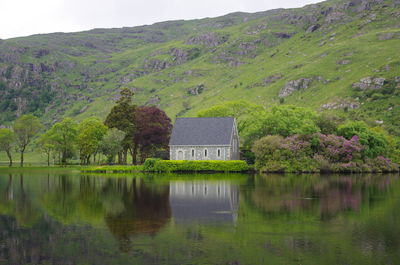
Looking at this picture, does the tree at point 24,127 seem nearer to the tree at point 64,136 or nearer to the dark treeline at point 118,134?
the dark treeline at point 118,134

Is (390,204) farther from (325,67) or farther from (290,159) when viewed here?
(325,67)

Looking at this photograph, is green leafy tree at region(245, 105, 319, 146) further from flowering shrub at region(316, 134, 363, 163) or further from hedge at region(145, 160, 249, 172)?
hedge at region(145, 160, 249, 172)

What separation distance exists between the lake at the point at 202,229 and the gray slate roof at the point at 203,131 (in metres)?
47.9

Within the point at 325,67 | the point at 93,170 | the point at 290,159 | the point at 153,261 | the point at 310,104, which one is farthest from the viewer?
the point at 325,67

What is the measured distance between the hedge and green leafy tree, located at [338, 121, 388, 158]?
20001 mm

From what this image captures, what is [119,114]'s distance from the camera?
9331 cm

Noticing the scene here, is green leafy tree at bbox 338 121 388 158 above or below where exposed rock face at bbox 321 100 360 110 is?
below

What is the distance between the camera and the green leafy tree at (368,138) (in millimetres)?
79000

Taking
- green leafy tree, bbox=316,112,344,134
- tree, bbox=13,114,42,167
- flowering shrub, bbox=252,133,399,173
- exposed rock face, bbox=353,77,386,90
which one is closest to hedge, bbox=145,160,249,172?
flowering shrub, bbox=252,133,399,173

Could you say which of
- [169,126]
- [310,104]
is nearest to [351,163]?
[169,126]

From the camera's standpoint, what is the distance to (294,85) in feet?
557

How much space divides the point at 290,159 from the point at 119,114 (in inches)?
1484

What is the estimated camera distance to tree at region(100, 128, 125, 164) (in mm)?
86250

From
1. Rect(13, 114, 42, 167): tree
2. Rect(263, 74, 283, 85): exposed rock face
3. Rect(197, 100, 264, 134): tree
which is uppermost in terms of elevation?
Rect(263, 74, 283, 85): exposed rock face
